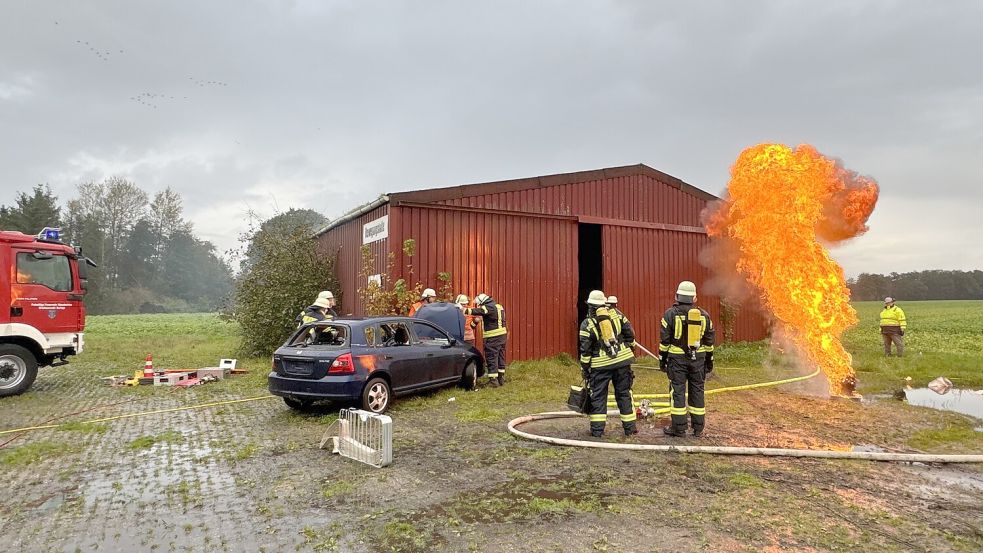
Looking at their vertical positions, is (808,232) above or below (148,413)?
above

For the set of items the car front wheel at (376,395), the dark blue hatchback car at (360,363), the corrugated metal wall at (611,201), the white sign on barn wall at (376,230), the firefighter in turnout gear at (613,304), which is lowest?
the car front wheel at (376,395)

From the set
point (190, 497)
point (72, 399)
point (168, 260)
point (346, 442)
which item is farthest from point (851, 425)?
point (168, 260)

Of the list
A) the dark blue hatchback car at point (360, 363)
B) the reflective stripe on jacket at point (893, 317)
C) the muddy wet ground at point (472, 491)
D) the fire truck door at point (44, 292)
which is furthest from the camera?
the reflective stripe on jacket at point (893, 317)

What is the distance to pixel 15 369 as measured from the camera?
1012cm

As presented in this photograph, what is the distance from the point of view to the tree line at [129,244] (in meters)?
48.5

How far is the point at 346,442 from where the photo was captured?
6.16 m

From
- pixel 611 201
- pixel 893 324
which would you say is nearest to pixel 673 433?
pixel 611 201

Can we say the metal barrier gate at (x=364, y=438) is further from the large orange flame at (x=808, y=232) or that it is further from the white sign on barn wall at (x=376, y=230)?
the large orange flame at (x=808, y=232)

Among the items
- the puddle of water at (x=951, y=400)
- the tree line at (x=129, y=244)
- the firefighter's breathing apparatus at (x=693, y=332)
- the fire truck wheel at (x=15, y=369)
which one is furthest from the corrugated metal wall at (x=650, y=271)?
the tree line at (x=129, y=244)

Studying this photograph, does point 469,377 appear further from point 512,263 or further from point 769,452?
point 769,452

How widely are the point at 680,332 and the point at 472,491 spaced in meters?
3.60

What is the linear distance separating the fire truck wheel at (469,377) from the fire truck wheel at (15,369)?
27.1 ft

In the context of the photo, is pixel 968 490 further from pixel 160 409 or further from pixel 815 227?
pixel 160 409

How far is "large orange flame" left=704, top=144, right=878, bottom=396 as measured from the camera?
409 inches
